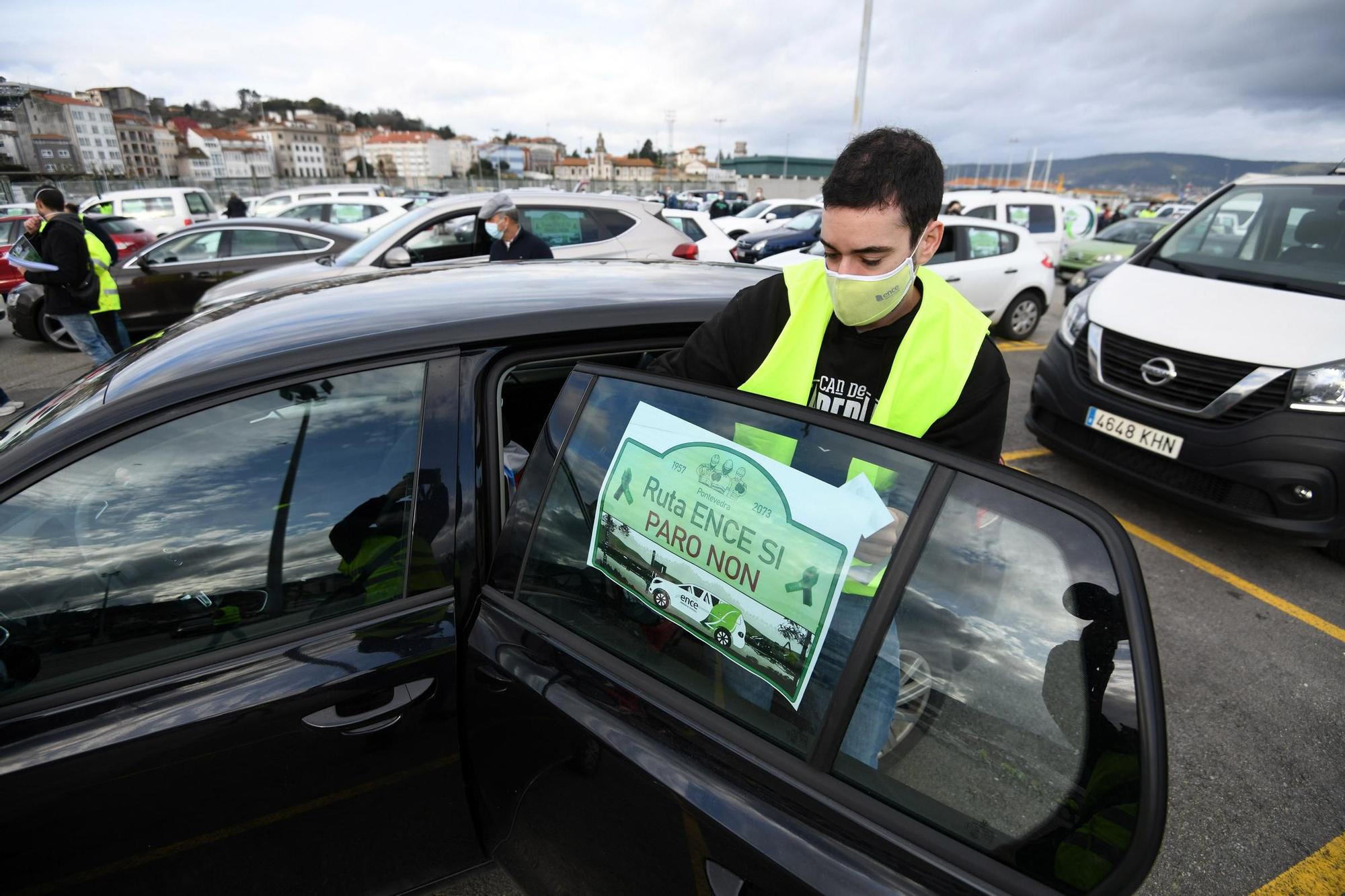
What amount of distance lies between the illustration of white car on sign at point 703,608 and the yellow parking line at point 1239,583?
2.09m

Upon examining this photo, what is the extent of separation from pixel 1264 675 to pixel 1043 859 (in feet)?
8.81

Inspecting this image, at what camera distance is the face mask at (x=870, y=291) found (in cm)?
144

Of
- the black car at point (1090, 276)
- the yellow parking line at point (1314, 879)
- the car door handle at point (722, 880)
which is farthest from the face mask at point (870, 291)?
the black car at point (1090, 276)

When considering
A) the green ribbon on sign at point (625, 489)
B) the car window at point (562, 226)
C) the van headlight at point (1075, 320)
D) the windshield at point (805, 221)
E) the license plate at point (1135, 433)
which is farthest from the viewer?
the windshield at point (805, 221)

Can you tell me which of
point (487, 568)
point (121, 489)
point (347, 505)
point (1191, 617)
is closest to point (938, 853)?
point (487, 568)

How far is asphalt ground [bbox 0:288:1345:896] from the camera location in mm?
1885

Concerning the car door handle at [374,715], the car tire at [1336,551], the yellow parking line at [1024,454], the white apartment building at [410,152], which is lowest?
the yellow parking line at [1024,454]

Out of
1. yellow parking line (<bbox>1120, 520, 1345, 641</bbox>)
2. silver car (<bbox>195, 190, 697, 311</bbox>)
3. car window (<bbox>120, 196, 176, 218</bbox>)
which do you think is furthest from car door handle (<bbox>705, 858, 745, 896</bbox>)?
car window (<bbox>120, 196, 176, 218</bbox>)

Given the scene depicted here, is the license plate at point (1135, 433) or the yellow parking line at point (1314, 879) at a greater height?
the license plate at point (1135, 433)

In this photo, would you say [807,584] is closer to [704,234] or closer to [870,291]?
[870,291]

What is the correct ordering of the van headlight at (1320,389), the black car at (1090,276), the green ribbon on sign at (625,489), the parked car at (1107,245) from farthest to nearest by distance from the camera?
1. the parked car at (1107,245)
2. the black car at (1090,276)
3. the van headlight at (1320,389)
4. the green ribbon on sign at (625,489)

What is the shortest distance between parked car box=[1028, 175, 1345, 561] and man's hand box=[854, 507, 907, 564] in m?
3.14

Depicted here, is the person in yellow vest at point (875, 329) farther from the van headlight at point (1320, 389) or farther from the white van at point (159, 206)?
the white van at point (159, 206)

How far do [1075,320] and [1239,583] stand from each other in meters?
1.68
